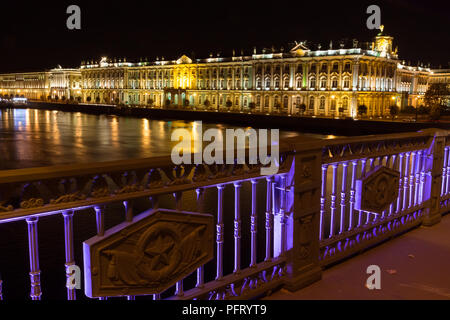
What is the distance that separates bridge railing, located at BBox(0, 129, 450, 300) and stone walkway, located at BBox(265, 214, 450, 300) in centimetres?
12

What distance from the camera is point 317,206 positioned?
4172mm

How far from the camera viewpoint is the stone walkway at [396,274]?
3906mm

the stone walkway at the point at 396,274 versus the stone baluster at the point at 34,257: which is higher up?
the stone baluster at the point at 34,257

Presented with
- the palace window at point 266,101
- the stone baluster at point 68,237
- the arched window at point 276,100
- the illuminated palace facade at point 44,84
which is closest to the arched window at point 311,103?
the arched window at point 276,100

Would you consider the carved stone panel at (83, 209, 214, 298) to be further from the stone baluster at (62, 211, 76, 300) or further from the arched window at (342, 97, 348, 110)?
the arched window at (342, 97, 348, 110)

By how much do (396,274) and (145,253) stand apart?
2741 millimetres

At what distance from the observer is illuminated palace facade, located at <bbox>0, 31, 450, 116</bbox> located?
71188mm

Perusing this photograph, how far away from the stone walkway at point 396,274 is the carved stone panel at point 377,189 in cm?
51

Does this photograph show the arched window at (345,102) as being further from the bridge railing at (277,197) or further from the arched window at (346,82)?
the bridge railing at (277,197)

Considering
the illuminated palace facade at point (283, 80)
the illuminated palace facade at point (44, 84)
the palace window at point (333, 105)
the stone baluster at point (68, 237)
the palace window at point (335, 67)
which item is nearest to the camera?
the stone baluster at point (68, 237)

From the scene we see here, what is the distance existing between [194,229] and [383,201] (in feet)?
9.84

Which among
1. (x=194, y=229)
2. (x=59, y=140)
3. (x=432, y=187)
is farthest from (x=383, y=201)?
(x=59, y=140)

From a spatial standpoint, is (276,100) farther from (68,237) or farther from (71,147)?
(68,237)
